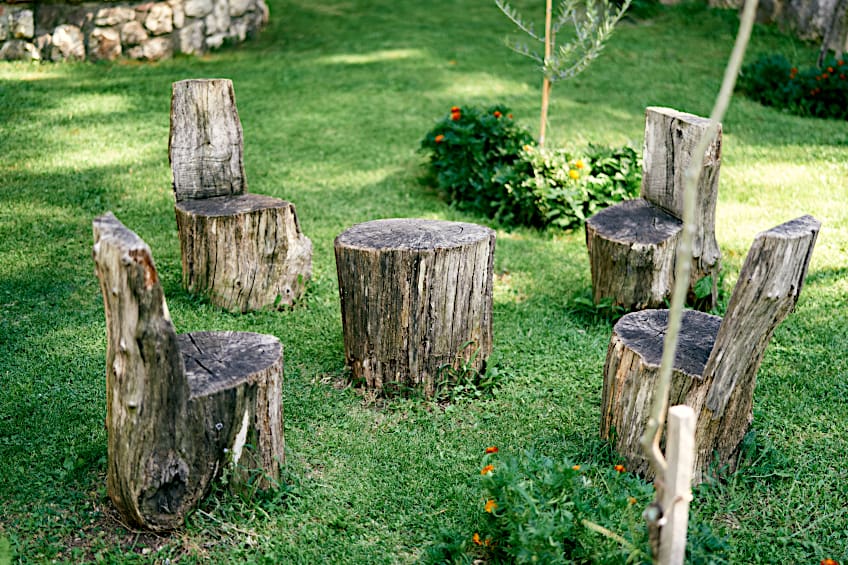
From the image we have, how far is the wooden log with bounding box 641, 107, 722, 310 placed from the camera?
443 cm

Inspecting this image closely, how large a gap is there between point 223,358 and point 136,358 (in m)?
0.44

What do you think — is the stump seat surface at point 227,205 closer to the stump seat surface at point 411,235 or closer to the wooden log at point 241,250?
the wooden log at point 241,250

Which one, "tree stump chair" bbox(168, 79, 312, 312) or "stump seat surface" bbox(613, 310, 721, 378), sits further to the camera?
"tree stump chair" bbox(168, 79, 312, 312)

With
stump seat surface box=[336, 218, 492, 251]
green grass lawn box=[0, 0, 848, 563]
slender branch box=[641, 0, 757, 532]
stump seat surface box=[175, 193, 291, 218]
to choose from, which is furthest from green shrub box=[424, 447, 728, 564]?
stump seat surface box=[175, 193, 291, 218]

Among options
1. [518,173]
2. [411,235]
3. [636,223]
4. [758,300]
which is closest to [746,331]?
[758,300]

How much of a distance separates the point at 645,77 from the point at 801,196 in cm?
396

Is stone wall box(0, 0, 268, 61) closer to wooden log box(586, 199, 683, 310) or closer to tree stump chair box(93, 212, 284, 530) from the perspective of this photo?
wooden log box(586, 199, 683, 310)

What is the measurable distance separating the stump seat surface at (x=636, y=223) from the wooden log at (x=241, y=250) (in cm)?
172

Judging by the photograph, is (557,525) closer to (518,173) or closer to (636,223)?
(636,223)

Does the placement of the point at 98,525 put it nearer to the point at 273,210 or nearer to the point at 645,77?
the point at 273,210

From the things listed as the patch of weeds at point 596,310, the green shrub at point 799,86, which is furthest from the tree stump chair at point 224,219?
the green shrub at point 799,86

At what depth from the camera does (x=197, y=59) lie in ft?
32.3

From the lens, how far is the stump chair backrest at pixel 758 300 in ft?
9.23

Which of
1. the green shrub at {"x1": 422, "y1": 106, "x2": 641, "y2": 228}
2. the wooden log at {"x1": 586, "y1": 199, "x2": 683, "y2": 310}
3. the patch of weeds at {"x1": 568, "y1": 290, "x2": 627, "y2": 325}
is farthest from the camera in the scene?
the green shrub at {"x1": 422, "y1": 106, "x2": 641, "y2": 228}
